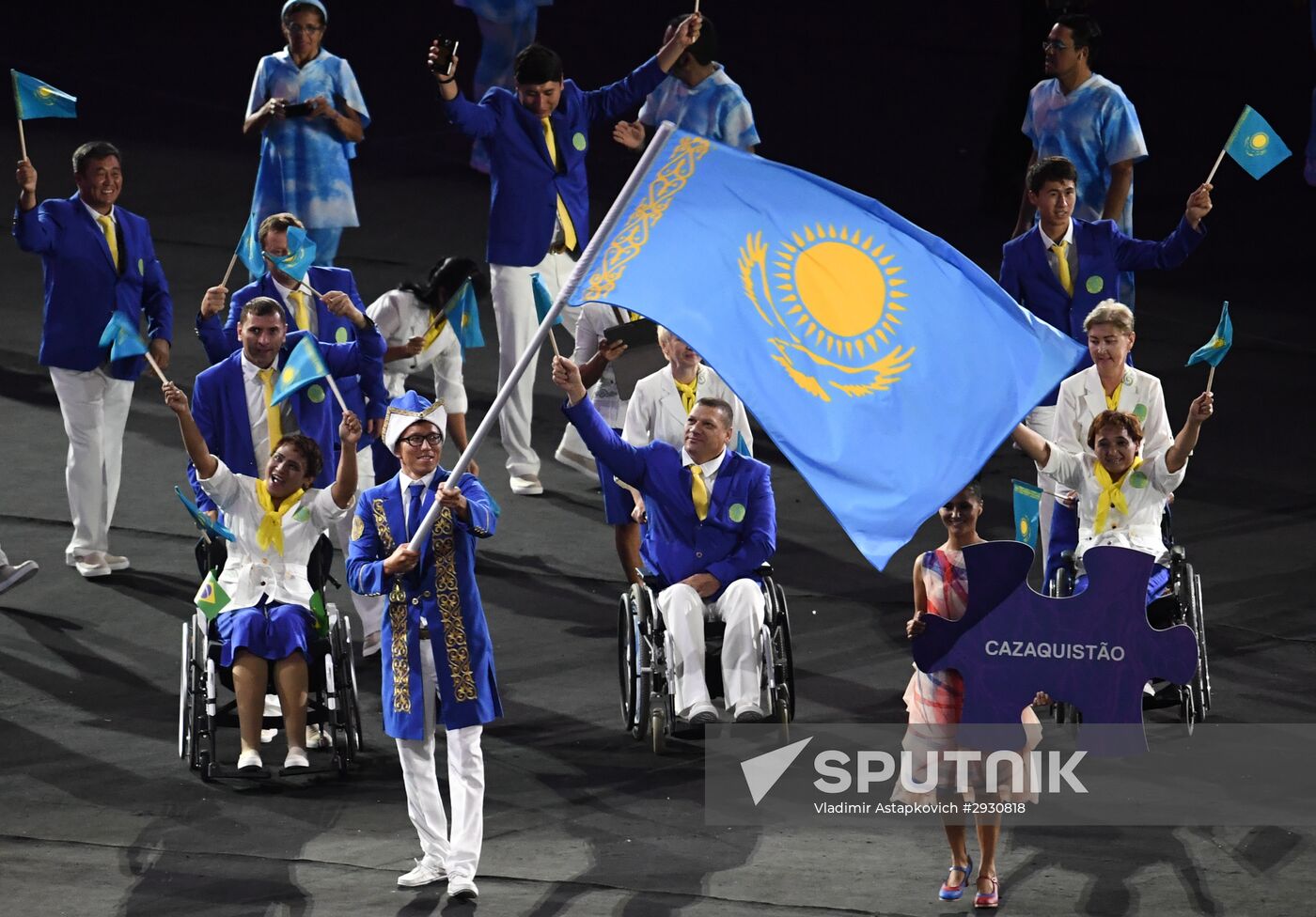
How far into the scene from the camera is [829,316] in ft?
19.8

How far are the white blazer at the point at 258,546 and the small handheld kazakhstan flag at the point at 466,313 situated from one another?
1989 mm

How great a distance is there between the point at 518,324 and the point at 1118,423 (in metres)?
3.70

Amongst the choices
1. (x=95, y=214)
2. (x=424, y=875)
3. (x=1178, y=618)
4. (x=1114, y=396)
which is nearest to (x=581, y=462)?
(x=95, y=214)

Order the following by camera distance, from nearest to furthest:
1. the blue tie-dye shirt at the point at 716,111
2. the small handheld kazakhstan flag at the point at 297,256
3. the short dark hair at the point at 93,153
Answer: the small handheld kazakhstan flag at the point at 297,256
the short dark hair at the point at 93,153
the blue tie-dye shirt at the point at 716,111

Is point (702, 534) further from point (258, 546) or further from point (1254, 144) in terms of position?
point (1254, 144)

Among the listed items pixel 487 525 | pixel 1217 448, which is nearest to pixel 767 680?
pixel 487 525

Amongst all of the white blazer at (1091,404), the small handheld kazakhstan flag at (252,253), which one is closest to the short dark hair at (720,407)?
the white blazer at (1091,404)

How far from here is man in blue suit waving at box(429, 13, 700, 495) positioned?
1088 cm

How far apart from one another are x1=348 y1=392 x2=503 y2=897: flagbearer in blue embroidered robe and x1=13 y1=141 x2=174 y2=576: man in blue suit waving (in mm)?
2711

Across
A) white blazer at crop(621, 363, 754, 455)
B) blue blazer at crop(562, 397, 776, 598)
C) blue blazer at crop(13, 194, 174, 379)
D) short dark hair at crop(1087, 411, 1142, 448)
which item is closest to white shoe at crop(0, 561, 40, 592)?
blue blazer at crop(13, 194, 174, 379)

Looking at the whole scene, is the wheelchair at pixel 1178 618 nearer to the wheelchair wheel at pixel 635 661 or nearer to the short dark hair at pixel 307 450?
the wheelchair wheel at pixel 635 661

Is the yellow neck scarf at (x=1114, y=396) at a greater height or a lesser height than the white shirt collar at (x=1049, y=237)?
lesser

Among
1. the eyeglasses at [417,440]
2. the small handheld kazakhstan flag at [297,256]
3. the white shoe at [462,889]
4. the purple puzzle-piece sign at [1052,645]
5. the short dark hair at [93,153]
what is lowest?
the white shoe at [462,889]

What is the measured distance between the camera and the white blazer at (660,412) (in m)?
9.09
